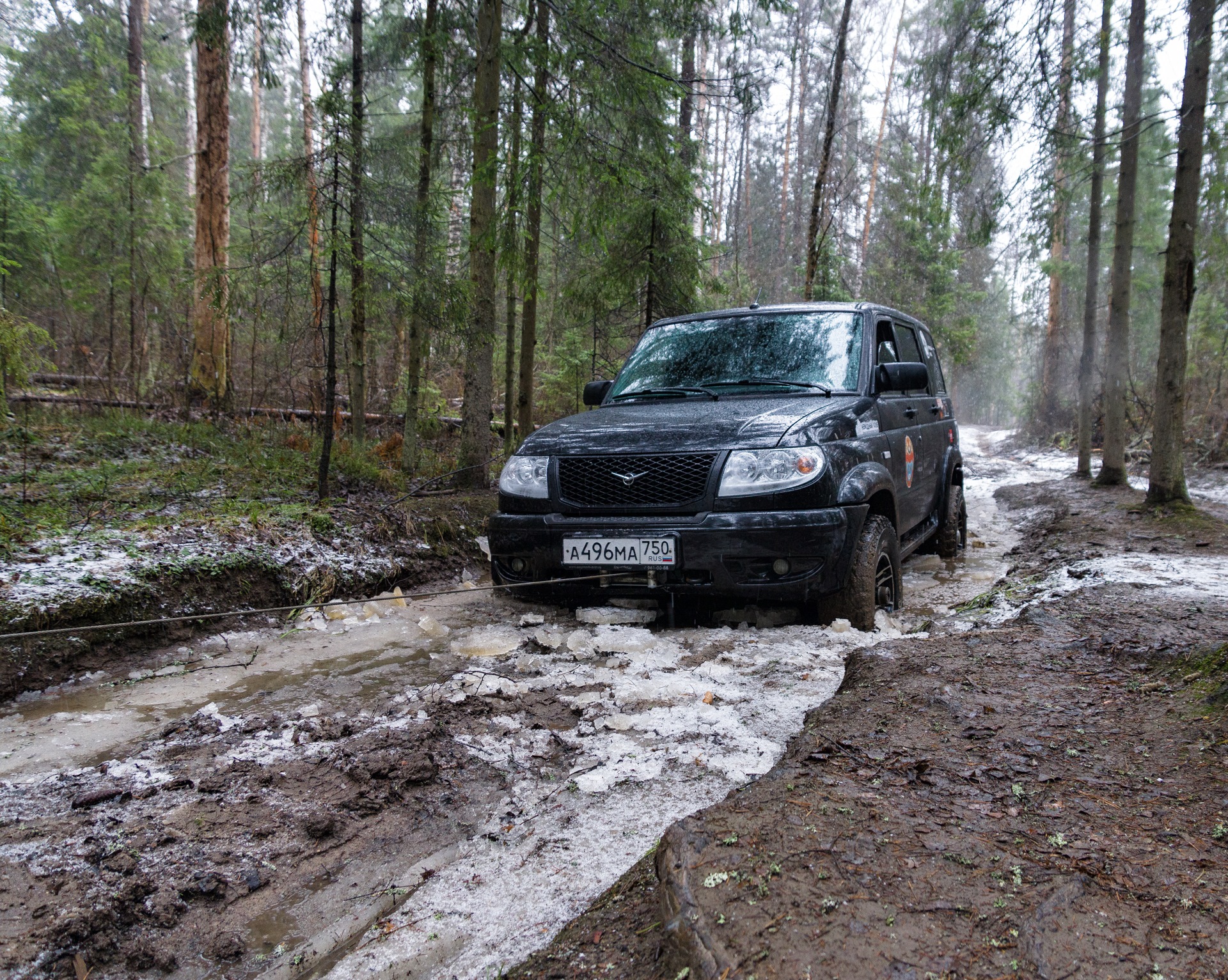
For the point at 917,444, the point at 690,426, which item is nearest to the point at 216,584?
the point at 690,426

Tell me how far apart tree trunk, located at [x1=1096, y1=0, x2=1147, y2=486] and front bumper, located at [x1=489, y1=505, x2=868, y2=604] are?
29.8 ft

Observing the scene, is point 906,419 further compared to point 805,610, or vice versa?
point 906,419

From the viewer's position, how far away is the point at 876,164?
3072 centimetres

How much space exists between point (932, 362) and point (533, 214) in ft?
16.5

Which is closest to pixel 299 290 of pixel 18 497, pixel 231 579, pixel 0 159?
pixel 18 497

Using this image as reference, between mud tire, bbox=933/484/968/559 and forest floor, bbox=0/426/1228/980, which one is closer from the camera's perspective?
forest floor, bbox=0/426/1228/980

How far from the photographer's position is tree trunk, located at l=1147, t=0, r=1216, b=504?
7043 millimetres

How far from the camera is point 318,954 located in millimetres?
1668

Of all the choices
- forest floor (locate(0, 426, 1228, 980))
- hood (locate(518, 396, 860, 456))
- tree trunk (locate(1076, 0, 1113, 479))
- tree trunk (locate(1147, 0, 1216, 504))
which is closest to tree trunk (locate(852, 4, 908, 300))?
tree trunk (locate(1076, 0, 1113, 479))

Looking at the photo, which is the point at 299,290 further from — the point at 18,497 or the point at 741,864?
the point at 741,864

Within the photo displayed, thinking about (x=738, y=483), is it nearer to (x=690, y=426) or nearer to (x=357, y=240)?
(x=690, y=426)

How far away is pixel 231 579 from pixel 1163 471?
28.2 feet

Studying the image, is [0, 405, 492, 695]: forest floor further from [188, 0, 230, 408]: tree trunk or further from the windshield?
the windshield

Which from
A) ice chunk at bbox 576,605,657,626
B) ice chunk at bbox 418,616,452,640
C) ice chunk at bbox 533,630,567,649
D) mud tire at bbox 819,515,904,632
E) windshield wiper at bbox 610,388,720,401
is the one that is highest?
windshield wiper at bbox 610,388,720,401
